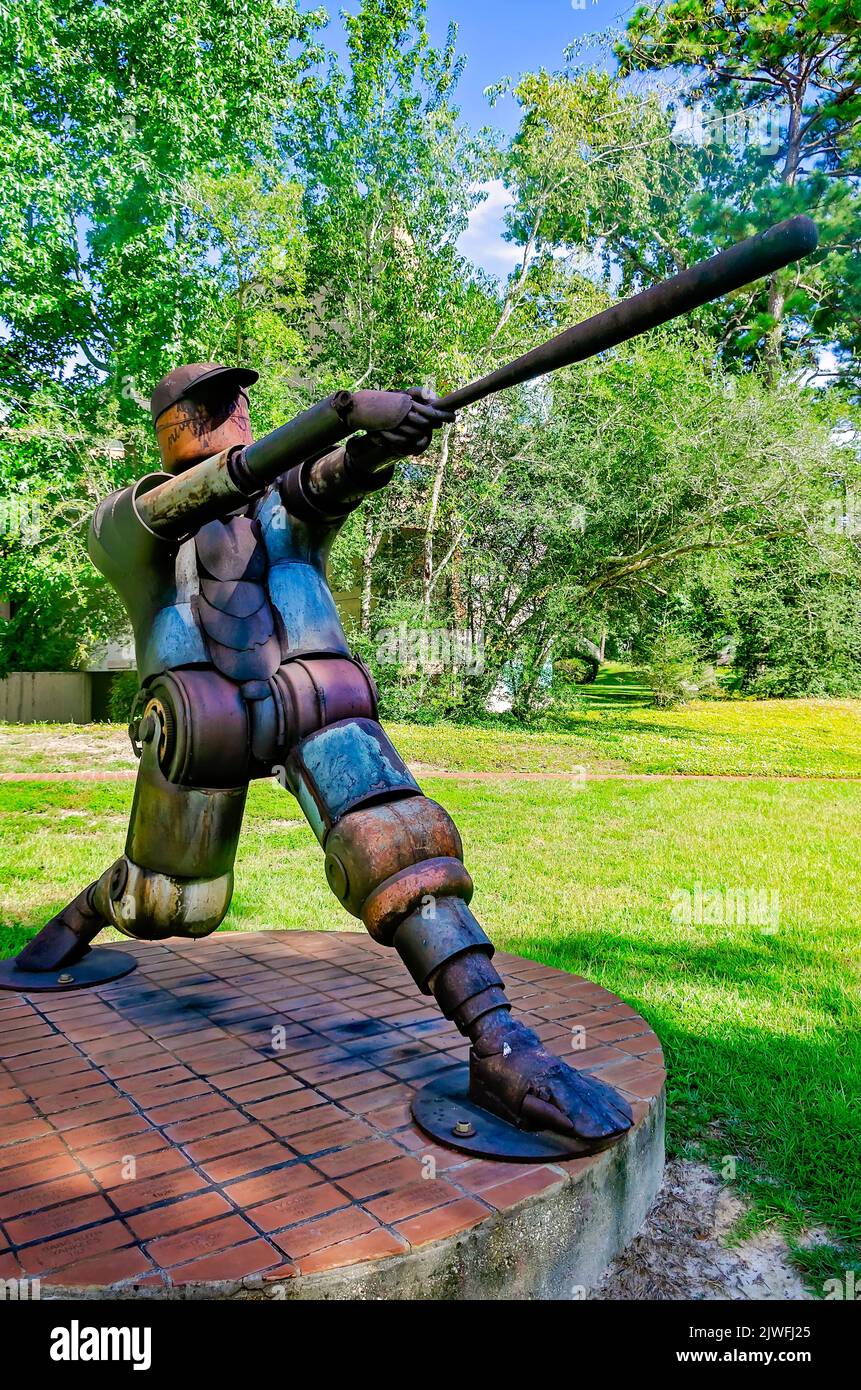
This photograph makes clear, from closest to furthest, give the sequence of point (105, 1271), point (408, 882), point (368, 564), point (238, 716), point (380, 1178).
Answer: point (105, 1271), point (380, 1178), point (408, 882), point (238, 716), point (368, 564)

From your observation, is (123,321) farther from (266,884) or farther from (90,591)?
(266,884)

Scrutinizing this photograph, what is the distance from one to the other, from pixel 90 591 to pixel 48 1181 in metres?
11.9

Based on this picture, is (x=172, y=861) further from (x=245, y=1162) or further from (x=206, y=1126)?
(x=245, y=1162)

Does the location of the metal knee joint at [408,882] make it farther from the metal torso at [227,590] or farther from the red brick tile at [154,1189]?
the red brick tile at [154,1189]

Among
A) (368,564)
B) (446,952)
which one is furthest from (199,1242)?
(368,564)

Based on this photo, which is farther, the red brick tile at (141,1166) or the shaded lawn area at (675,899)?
the shaded lawn area at (675,899)

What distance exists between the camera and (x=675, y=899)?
5.74 metres

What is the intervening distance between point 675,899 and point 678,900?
0.03 meters

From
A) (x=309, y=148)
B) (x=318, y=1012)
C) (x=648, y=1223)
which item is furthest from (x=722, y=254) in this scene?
(x=309, y=148)

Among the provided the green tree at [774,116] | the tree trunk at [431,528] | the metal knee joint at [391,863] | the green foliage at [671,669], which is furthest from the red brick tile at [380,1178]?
the green foliage at [671,669]

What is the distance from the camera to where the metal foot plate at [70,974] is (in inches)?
138

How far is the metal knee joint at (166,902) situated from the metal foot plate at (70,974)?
2.17ft

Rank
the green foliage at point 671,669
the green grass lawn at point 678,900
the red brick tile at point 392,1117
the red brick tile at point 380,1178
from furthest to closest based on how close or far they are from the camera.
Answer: the green foliage at point 671,669 < the green grass lawn at point 678,900 < the red brick tile at point 392,1117 < the red brick tile at point 380,1178

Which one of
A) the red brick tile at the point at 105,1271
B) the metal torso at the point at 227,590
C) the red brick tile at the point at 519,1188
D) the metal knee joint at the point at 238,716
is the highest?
the metal torso at the point at 227,590
